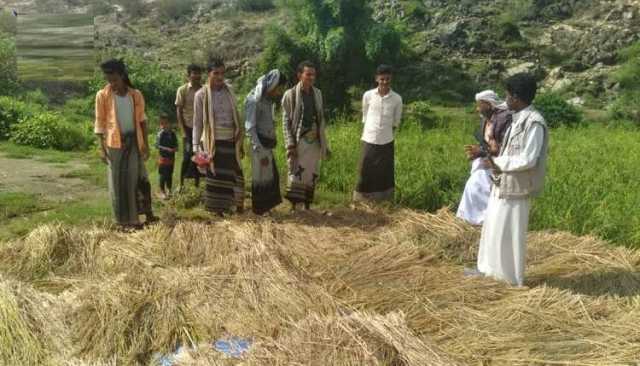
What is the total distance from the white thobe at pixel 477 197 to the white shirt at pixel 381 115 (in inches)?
40.8

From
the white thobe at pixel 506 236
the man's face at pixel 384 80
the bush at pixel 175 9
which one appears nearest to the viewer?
the white thobe at pixel 506 236

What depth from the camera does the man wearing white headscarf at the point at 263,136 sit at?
525 centimetres

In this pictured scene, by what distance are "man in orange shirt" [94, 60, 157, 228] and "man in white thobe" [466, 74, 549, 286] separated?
9.53 ft

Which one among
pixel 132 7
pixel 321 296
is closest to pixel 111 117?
pixel 321 296

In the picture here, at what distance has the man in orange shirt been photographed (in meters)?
4.89

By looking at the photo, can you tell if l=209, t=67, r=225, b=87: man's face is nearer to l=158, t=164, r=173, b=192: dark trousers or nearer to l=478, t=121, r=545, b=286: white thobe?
l=158, t=164, r=173, b=192: dark trousers

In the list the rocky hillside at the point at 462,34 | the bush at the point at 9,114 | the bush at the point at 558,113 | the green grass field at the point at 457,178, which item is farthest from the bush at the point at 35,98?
the bush at the point at 558,113

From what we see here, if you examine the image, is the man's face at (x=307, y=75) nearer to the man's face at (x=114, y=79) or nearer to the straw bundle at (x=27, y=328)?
the man's face at (x=114, y=79)

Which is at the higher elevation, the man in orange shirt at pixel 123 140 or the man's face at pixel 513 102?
the man's face at pixel 513 102

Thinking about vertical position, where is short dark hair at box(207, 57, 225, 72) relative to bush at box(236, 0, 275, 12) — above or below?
below

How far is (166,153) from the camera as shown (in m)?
6.28

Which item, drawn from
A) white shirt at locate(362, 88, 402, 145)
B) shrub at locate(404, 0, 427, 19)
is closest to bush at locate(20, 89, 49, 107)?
white shirt at locate(362, 88, 402, 145)

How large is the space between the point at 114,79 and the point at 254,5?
1026 inches

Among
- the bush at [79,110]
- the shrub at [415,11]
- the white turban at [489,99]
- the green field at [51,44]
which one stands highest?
the shrub at [415,11]
